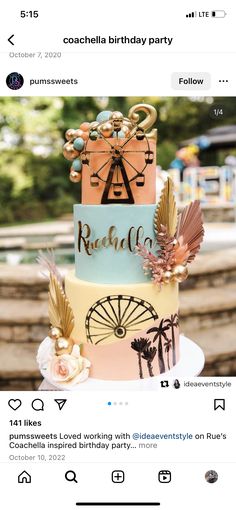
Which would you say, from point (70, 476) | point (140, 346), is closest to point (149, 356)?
point (140, 346)

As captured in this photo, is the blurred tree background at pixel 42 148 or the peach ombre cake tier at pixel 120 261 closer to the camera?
the peach ombre cake tier at pixel 120 261

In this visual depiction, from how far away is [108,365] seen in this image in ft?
3.96

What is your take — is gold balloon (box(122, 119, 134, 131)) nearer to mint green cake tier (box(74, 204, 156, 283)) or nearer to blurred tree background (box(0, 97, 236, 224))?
mint green cake tier (box(74, 204, 156, 283))

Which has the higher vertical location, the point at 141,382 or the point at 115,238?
the point at 115,238

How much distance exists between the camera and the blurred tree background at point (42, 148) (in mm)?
5809

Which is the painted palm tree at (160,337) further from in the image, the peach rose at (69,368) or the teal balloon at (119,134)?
the teal balloon at (119,134)

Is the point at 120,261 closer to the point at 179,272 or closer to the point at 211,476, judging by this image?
the point at 179,272

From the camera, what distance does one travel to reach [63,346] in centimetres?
120

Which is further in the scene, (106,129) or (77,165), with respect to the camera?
(77,165)

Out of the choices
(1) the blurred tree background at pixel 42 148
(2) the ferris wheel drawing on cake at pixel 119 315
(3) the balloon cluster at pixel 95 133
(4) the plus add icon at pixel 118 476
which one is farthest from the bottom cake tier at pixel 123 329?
(1) the blurred tree background at pixel 42 148

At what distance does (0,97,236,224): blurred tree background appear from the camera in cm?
581
